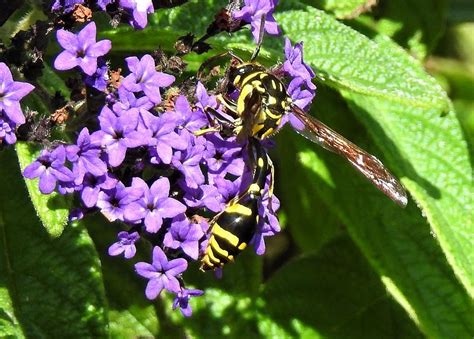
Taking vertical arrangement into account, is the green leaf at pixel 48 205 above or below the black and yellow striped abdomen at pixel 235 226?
below

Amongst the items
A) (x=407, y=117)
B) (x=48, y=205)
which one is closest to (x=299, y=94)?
(x=48, y=205)

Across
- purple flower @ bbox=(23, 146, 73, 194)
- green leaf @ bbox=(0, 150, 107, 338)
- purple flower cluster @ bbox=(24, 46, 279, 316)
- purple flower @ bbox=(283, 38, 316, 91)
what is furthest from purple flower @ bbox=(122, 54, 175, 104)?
green leaf @ bbox=(0, 150, 107, 338)

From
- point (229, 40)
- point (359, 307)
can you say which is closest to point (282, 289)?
point (359, 307)

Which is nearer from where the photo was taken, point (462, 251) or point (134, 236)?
point (134, 236)

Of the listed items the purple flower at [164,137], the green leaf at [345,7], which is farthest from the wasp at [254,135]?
the green leaf at [345,7]

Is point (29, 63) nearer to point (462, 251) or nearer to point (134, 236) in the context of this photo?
point (134, 236)

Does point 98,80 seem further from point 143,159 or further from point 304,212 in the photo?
point 304,212

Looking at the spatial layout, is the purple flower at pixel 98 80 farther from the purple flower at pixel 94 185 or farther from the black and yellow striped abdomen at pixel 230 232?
the black and yellow striped abdomen at pixel 230 232
